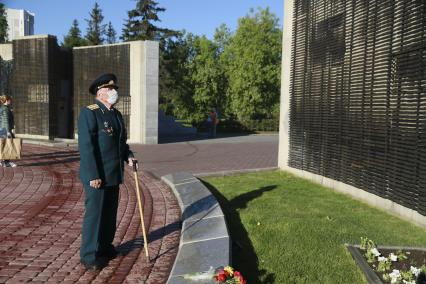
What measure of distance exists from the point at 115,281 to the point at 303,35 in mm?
8594

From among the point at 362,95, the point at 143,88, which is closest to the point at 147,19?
the point at 143,88

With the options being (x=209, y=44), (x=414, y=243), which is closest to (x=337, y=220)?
(x=414, y=243)

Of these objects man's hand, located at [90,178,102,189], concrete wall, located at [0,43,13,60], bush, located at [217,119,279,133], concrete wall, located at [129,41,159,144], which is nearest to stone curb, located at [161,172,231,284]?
man's hand, located at [90,178,102,189]

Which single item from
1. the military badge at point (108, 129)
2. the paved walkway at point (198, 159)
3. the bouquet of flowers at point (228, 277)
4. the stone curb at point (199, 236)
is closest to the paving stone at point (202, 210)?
the stone curb at point (199, 236)

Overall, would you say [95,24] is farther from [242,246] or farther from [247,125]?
[242,246]

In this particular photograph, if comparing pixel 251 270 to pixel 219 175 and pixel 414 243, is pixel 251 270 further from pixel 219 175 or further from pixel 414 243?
pixel 219 175

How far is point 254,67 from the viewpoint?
1367 inches

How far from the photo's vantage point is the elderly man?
4543 mm

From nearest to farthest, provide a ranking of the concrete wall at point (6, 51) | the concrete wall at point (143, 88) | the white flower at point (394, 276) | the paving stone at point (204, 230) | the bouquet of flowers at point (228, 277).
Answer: the bouquet of flowers at point (228, 277) < the white flower at point (394, 276) < the paving stone at point (204, 230) < the concrete wall at point (143, 88) < the concrete wall at point (6, 51)

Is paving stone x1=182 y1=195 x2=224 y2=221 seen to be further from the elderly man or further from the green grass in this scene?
the elderly man

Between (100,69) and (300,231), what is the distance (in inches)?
682

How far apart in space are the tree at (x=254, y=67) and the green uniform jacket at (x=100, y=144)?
29.8 metres

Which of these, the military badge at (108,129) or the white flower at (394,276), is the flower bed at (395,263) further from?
the military badge at (108,129)

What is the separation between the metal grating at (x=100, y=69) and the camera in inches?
814
